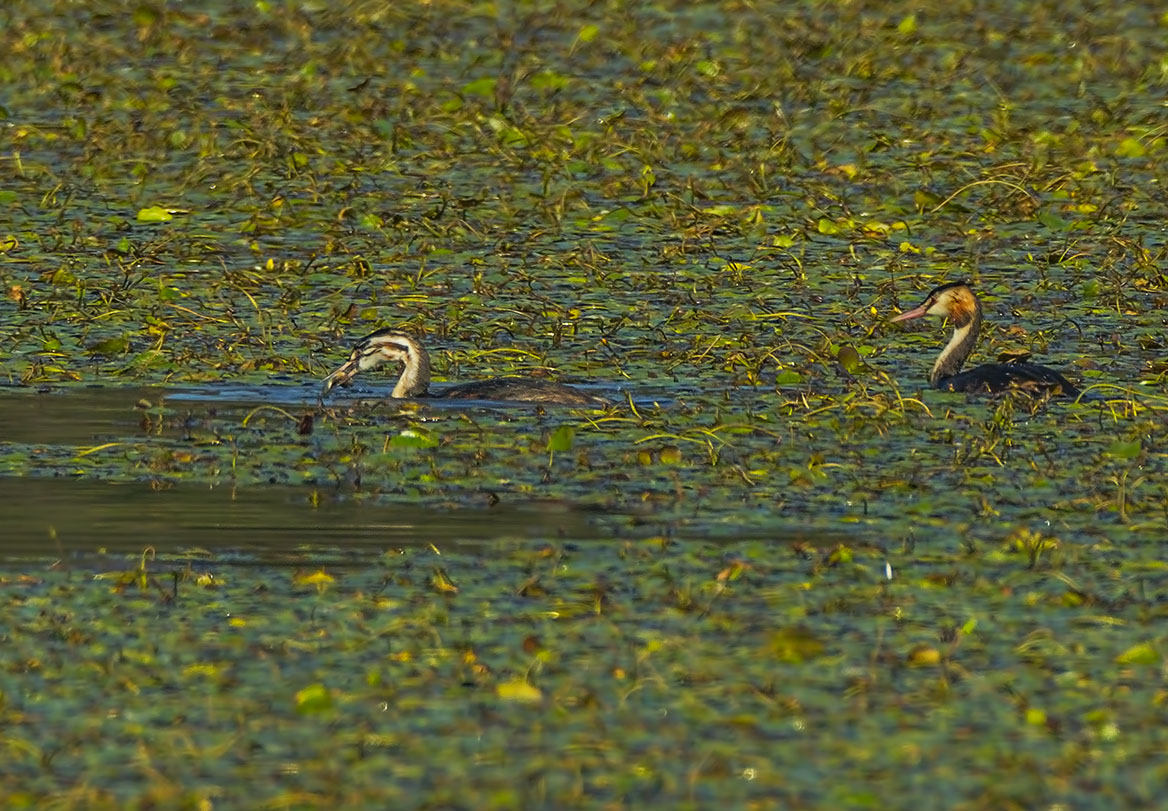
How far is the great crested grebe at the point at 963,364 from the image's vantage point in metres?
14.5

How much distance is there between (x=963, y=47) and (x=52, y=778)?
19.9 m

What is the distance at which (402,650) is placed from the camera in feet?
31.1

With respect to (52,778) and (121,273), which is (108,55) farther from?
(52,778)

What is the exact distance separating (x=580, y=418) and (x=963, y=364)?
2.95 metres

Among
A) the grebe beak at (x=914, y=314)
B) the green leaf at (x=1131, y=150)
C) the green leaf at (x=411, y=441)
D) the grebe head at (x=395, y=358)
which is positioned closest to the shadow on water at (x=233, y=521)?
the green leaf at (x=411, y=441)

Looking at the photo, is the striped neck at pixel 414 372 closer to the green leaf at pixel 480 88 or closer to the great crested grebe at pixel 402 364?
the great crested grebe at pixel 402 364

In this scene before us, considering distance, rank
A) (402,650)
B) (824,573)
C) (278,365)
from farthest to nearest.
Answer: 1. (278,365)
2. (824,573)
3. (402,650)

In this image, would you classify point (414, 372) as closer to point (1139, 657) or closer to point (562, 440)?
point (562, 440)

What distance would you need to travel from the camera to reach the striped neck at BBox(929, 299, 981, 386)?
15.6 m

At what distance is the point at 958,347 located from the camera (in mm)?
15789

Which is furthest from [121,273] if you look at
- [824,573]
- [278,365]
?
[824,573]

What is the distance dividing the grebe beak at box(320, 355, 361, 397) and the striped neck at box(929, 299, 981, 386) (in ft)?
10.5

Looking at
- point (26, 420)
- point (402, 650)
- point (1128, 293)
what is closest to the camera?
point (402, 650)

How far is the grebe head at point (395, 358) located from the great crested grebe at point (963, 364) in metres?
2.85
